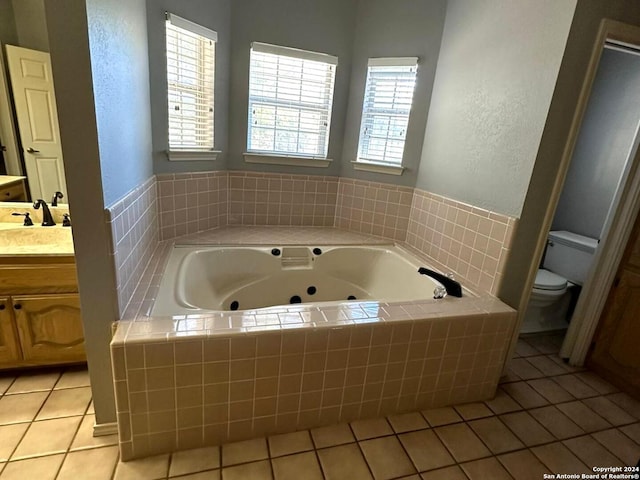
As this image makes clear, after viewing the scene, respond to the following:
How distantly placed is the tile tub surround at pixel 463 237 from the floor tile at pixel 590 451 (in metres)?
0.81

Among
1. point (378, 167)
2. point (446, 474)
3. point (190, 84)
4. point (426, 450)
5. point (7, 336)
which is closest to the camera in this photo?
point (446, 474)

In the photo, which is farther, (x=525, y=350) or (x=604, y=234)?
(x=525, y=350)

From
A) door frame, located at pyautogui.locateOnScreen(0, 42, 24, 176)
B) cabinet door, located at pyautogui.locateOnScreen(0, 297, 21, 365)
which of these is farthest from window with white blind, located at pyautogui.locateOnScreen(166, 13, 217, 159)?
cabinet door, located at pyautogui.locateOnScreen(0, 297, 21, 365)

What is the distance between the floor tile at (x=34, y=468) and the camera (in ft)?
4.18

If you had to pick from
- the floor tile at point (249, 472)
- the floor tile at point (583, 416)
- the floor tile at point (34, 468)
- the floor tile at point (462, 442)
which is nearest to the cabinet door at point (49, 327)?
the floor tile at point (34, 468)

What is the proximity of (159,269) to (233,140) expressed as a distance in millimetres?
1264

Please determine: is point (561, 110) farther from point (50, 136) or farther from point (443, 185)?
point (50, 136)

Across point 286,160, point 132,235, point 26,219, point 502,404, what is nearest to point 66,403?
point 132,235

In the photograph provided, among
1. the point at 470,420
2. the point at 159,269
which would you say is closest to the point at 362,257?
the point at 470,420

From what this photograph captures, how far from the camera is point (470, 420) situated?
1.74m

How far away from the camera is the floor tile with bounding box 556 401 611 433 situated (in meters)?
1.76

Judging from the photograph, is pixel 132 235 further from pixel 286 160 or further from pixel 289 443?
pixel 286 160

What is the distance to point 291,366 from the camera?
4.75 ft

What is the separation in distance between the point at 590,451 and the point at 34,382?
2834 mm
